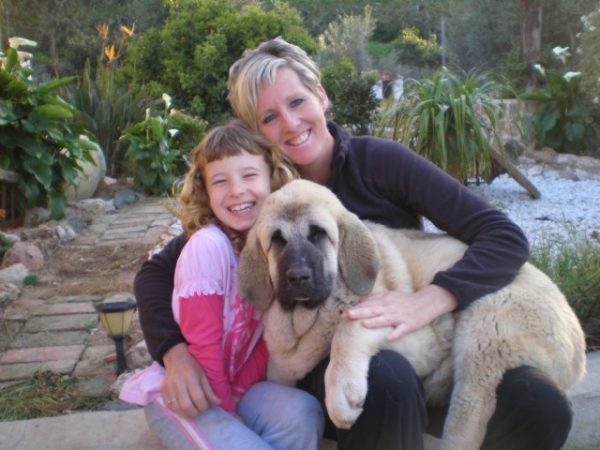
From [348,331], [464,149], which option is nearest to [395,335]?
[348,331]

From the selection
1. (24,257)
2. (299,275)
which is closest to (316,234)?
(299,275)

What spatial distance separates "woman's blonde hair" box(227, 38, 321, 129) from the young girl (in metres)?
0.18

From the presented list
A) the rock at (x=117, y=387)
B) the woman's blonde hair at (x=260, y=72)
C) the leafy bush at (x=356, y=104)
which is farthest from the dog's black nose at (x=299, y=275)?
the leafy bush at (x=356, y=104)

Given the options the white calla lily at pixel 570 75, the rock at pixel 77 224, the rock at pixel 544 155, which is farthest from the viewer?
the rock at pixel 544 155

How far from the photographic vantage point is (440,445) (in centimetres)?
246

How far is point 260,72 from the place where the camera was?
9.82 ft

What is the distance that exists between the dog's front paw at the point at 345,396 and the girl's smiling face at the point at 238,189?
79cm

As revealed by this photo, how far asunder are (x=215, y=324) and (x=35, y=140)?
16.5 feet

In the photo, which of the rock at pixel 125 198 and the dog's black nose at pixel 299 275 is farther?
the rock at pixel 125 198

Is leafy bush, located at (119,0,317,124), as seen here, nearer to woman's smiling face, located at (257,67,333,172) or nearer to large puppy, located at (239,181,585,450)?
woman's smiling face, located at (257,67,333,172)

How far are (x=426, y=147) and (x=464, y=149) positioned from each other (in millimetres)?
370

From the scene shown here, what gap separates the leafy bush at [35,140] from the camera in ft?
21.9

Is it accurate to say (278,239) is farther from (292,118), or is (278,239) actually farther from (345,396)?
(292,118)

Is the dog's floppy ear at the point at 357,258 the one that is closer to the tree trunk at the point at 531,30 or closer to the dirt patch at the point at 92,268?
the dirt patch at the point at 92,268
